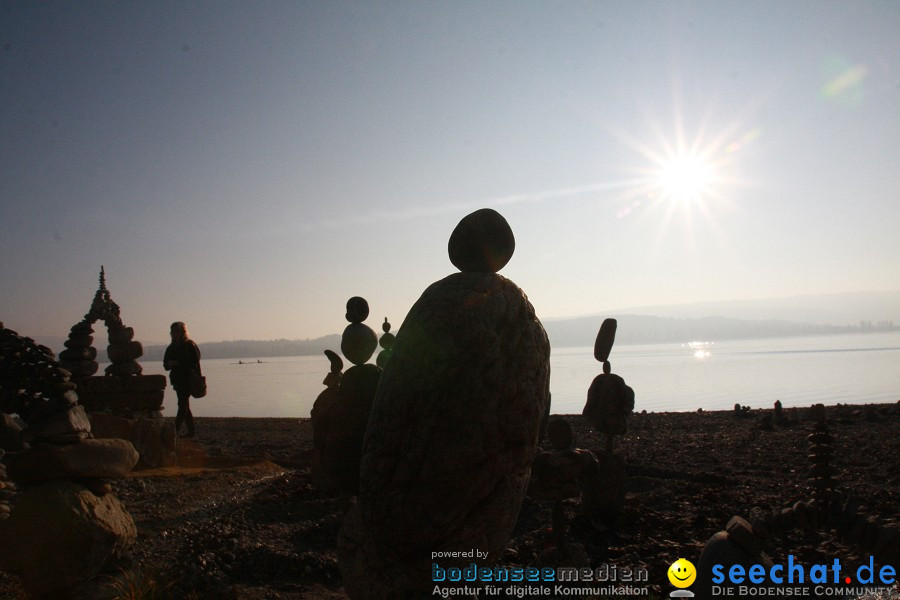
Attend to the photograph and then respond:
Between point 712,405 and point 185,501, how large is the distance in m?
19.1

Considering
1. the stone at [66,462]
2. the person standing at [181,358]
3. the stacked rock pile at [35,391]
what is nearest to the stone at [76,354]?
the person standing at [181,358]

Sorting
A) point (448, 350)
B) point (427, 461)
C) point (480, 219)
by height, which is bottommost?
point (427, 461)

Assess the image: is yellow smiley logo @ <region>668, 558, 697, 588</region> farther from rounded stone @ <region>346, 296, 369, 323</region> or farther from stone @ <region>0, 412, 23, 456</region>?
stone @ <region>0, 412, 23, 456</region>

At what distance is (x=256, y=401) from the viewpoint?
30.0 meters

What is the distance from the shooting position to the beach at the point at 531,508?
5629 millimetres

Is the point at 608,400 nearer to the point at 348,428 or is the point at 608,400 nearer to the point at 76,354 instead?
the point at 348,428

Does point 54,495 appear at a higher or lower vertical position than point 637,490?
higher

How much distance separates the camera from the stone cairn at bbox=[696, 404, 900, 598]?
3.80 metres

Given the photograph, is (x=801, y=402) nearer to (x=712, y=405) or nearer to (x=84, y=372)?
(x=712, y=405)

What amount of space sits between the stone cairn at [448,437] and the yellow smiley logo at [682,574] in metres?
2.07

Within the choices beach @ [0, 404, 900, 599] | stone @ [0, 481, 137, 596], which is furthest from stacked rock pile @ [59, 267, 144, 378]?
stone @ [0, 481, 137, 596]

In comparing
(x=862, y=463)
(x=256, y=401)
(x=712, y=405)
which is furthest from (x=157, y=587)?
(x=256, y=401)

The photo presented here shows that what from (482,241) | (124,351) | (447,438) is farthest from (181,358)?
(447,438)

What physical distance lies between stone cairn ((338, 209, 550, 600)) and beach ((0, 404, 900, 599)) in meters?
2.44
